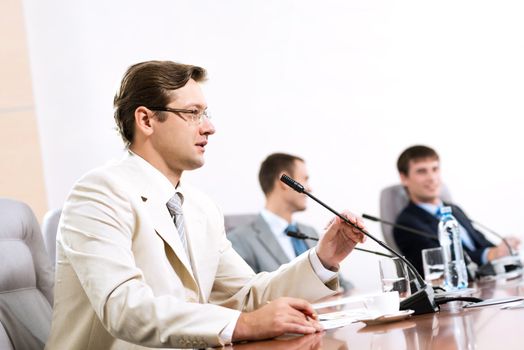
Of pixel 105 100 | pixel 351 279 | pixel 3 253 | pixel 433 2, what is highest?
pixel 433 2

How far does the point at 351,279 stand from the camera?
5.77m

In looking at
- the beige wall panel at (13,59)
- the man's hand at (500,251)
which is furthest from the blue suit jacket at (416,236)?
the beige wall panel at (13,59)

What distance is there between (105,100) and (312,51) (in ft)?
4.89

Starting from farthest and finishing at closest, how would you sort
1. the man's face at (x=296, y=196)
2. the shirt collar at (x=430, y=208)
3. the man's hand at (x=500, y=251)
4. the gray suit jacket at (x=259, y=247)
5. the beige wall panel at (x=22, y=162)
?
the shirt collar at (x=430, y=208)
the man's face at (x=296, y=196)
the beige wall panel at (x=22, y=162)
the gray suit jacket at (x=259, y=247)
the man's hand at (x=500, y=251)

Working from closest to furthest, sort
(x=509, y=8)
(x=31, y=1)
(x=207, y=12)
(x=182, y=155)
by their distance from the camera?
(x=182, y=155), (x=31, y=1), (x=207, y=12), (x=509, y=8)

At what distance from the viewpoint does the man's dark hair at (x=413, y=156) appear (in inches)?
198

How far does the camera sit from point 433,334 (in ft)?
5.09

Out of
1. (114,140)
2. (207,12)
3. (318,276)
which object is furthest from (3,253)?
(207,12)

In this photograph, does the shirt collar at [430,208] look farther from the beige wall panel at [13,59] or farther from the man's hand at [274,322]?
the man's hand at [274,322]

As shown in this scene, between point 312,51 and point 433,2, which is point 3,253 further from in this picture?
point 433,2

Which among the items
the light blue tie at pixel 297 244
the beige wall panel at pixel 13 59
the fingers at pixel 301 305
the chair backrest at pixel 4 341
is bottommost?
the light blue tie at pixel 297 244

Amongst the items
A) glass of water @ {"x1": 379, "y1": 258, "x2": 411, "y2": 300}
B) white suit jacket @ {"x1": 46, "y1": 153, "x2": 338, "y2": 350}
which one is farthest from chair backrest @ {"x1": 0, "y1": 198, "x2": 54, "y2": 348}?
glass of water @ {"x1": 379, "y1": 258, "x2": 411, "y2": 300}

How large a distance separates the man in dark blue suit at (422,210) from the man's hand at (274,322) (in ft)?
9.46

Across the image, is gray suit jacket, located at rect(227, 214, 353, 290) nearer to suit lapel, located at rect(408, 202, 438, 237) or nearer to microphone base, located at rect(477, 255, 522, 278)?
suit lapel, located at rect(408, 202, 438, 237)
